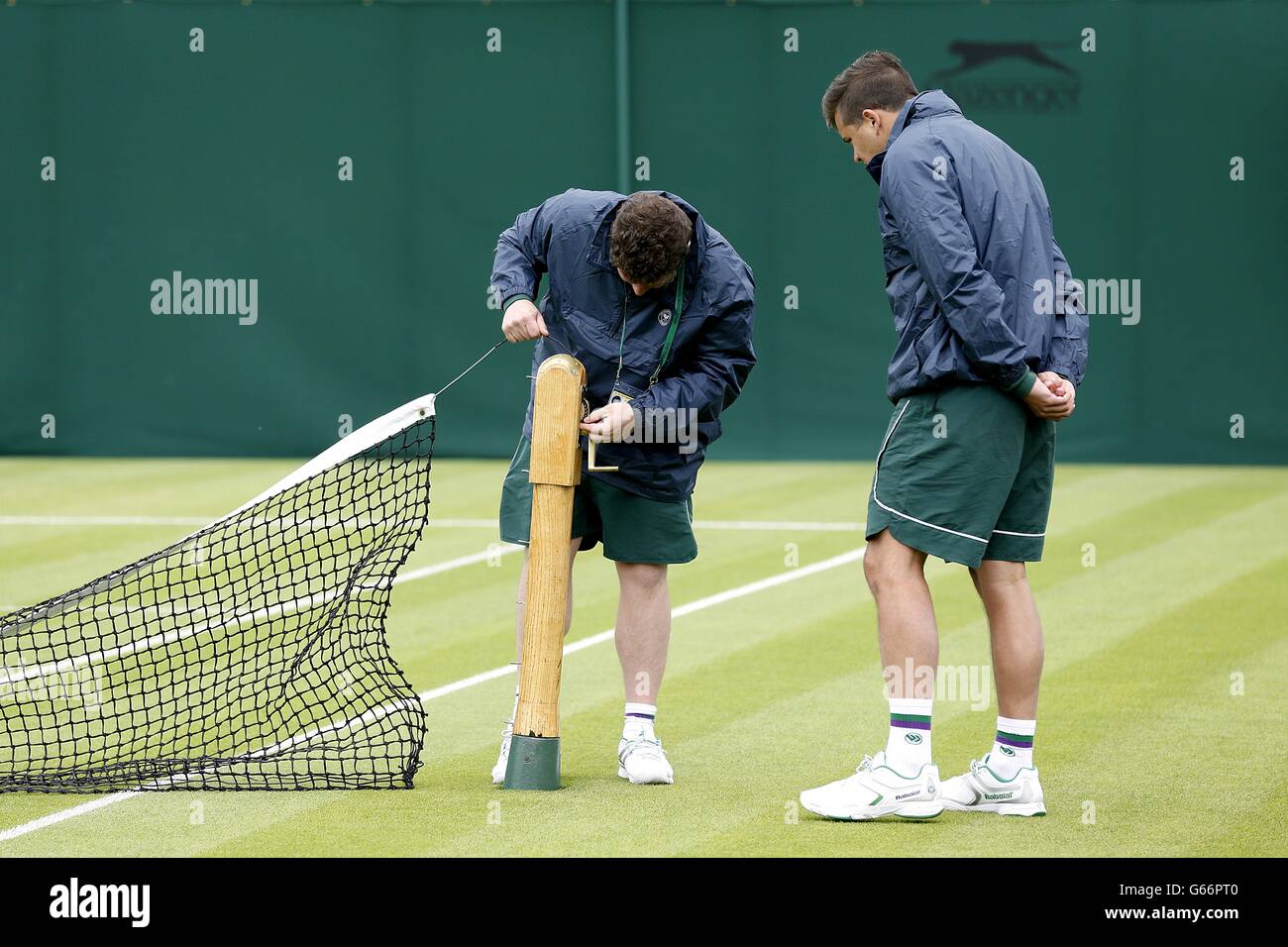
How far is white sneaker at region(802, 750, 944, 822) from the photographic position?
4941 mm

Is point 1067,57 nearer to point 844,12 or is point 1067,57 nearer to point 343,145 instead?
point 844,12

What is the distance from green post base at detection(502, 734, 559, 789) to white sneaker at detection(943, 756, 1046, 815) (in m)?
1.12

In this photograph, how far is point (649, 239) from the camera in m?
5.13

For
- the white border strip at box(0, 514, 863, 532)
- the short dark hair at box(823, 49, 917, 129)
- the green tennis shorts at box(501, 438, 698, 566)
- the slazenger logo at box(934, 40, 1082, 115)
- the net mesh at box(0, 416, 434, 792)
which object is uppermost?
the slazenger logo at box(934, 40, 1082, 115)

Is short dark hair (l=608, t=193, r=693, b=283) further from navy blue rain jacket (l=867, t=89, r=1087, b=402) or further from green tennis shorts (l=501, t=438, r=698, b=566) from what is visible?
green tennis shorts (l=501, t=438, r=698, b=566)

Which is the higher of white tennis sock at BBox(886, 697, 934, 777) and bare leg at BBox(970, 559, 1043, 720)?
bare leg at BBox(970, 559, 1043, 720)

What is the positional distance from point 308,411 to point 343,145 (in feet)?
7.33

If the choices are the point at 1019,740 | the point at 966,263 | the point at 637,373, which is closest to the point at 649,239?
the point at 637,373

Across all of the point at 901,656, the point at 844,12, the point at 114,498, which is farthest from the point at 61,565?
the point at 844,12
